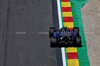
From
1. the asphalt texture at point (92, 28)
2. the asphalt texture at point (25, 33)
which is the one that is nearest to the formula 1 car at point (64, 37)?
the asphalt texture at point (25, 33)

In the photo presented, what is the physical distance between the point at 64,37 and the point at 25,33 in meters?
3.08

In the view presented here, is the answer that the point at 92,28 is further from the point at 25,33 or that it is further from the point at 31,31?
the point at 25,33

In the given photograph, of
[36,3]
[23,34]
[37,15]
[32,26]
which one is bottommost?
[23,34]

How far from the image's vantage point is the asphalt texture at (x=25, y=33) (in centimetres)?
848

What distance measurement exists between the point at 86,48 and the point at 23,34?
473 cm

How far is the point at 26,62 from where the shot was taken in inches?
332

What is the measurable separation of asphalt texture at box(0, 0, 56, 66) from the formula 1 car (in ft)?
3.38

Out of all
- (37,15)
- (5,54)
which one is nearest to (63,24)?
(37,15)

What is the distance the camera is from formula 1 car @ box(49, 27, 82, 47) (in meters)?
7.77

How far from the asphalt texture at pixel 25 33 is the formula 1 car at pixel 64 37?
1031 mm

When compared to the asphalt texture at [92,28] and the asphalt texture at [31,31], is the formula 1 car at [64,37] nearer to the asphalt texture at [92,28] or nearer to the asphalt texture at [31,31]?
the asphalt texture at [31,31]

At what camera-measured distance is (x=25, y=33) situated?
30.1 feet

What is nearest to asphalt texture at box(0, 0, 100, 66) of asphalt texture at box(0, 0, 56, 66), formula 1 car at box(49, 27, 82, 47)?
asphalt texture at box(0, 0, 56, 66)

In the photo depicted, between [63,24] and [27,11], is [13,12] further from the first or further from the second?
[63,24]
